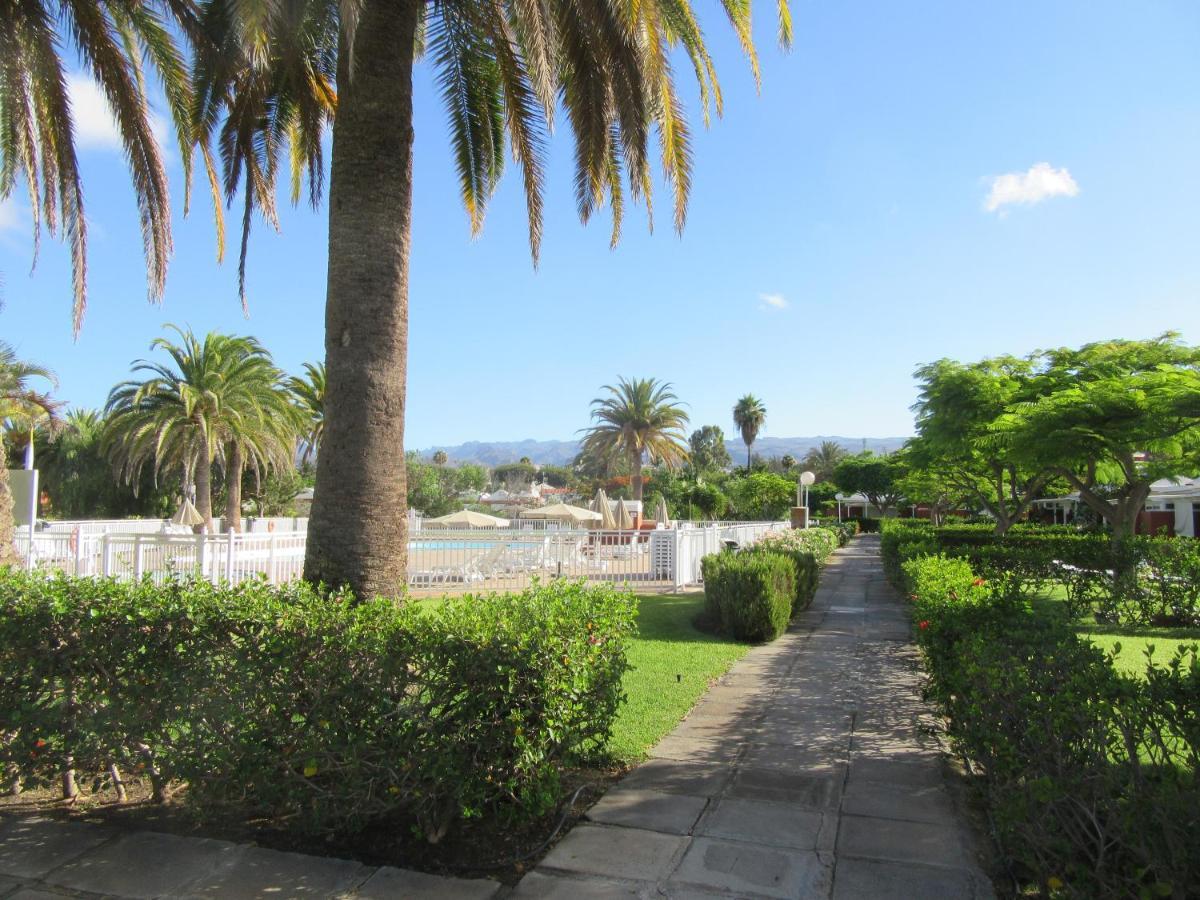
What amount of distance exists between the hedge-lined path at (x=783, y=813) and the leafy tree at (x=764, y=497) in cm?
3632

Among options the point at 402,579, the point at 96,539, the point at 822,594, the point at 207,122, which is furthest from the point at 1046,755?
the point at 96,539

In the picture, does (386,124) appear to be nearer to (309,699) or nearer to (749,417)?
(309,699)

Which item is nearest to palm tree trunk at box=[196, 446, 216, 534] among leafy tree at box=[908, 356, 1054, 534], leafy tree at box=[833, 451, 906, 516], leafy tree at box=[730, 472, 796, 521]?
leafy tree at box=[908, 356, 1054, 534]

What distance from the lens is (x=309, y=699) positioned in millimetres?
3865

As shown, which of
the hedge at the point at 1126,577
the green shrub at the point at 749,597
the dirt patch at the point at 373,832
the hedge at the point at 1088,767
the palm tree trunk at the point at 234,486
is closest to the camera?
the hedge at the point at 1088,767

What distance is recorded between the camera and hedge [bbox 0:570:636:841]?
3.68 meters

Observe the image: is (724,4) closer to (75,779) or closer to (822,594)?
(75,779)

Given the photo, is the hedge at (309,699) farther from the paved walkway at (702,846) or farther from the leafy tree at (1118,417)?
the leafy tree at (1118,417)

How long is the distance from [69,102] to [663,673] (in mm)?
8437

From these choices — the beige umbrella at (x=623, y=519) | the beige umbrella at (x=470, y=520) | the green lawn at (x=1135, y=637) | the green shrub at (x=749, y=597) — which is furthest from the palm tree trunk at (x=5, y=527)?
the beige umbrella at (x=623, y=519)

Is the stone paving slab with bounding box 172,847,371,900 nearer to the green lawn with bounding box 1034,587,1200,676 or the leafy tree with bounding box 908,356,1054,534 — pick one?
the green lawn with bounding box 1034,587,1200,676

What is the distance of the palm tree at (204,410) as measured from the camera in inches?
1017

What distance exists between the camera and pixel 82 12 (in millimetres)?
7199

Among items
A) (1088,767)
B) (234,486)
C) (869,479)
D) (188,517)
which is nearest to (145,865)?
(1088,767)
